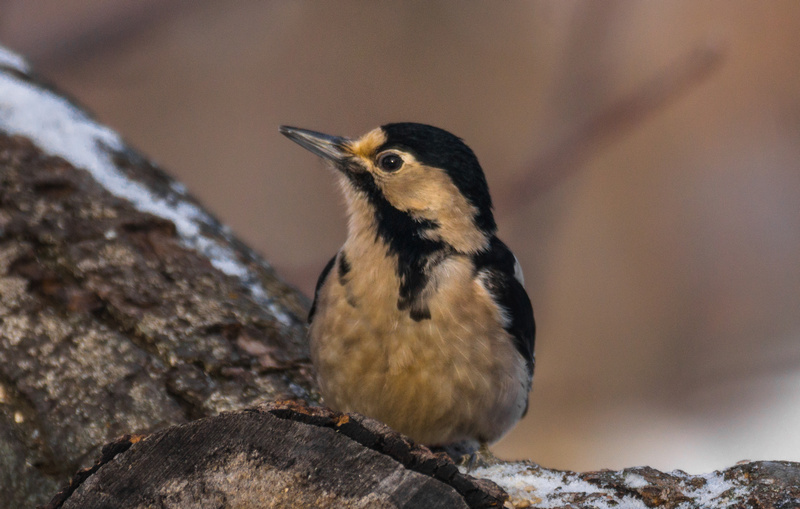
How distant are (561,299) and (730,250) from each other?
4.74 feet

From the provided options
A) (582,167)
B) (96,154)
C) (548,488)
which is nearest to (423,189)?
(548,488)

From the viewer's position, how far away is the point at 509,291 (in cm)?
300

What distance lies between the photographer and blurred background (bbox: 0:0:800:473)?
257 inches

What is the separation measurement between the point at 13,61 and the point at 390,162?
196 cm

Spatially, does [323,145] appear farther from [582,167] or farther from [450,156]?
[582,167]

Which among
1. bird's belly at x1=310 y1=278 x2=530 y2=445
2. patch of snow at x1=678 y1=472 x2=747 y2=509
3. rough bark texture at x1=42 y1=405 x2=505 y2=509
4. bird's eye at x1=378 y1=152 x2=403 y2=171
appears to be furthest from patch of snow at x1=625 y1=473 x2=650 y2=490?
bird's eye at x1=378 y1=152 x2=403 y2=171

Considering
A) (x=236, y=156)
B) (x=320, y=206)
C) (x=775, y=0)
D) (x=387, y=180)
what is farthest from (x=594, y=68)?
(x=236, y=156)

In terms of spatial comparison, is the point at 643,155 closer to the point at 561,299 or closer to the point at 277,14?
the point at 561,299

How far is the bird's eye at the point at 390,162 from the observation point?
3072mm

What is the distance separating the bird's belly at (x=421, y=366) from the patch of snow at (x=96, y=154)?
48 cm

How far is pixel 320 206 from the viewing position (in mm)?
7645

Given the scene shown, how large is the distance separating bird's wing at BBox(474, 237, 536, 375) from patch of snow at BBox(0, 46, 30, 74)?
2.29m

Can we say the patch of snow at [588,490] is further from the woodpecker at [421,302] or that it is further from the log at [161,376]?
the woodpecker at [421,302]

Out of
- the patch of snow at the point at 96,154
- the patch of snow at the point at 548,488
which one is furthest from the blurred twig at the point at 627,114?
the patch of snow at the point at 548,488
